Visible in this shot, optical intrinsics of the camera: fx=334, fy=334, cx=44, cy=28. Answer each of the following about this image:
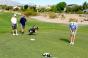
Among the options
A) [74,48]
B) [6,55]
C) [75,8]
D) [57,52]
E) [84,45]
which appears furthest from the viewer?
[75,8]

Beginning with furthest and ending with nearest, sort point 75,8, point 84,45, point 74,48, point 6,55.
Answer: point 75,8, point 84,45, point 74,48, point 6,55

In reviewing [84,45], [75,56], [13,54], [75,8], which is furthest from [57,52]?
[75,8]

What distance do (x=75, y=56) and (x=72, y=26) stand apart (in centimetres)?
571

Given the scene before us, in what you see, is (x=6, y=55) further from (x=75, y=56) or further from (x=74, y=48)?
(x=74, y=48)

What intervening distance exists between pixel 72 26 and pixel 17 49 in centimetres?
517

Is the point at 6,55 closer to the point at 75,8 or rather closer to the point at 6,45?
the point at 6,45

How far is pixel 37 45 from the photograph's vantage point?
2245 cm

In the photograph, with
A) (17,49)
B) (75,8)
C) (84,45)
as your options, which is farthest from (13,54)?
(75,8)

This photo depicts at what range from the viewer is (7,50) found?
66.6 ft

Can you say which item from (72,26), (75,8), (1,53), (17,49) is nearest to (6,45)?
(17,49)

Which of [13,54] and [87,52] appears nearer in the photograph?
[13,54]

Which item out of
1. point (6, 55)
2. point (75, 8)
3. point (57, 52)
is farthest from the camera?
point (75, 8)

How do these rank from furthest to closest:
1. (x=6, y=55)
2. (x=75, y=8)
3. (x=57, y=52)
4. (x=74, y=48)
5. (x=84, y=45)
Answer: (x=75, y=8), (x=84, y=45), (x=74, y=48), (x=57, y=52), (x=6, y=55)

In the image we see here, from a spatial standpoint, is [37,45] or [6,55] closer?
[6,55]
